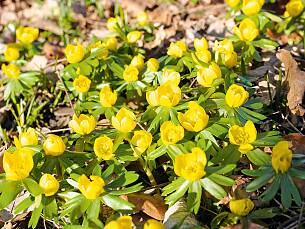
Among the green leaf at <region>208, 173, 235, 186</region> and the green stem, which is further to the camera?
the green stem

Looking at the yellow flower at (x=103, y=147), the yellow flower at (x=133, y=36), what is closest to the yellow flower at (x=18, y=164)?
the yellow flower at (x=103, y=147)

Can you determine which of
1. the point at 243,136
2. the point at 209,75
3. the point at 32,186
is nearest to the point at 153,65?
the point at 209,75

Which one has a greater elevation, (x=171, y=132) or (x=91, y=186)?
(x=171, y=132)

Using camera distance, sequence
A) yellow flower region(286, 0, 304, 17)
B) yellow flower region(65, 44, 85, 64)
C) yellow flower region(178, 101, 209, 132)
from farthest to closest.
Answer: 1. yellow flower region(286, 0, 304, 17)
2. yellow flower region(65, 44, 85, 64)
3. yellow flower region(178, 101, 209, 132)

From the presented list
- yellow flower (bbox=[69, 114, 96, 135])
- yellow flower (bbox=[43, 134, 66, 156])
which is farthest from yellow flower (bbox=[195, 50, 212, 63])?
yellow flower (bbox=[43, 134, 66, 156])

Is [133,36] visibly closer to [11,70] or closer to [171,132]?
[11,70]

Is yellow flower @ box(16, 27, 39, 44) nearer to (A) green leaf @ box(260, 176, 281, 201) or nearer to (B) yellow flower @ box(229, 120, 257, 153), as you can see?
(B) yellow flower @ box(229, 120, 257, 153)

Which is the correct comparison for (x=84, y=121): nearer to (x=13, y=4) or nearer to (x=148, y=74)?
(x=148, y=74)
